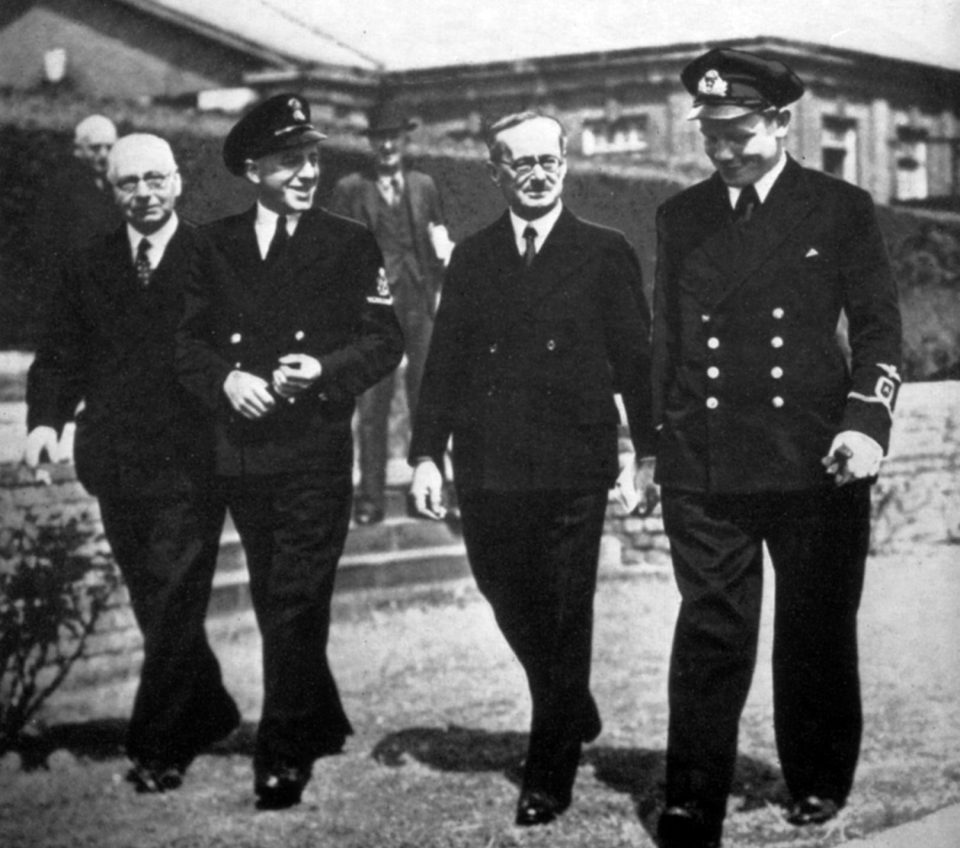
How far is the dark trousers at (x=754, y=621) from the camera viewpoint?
4.21 m

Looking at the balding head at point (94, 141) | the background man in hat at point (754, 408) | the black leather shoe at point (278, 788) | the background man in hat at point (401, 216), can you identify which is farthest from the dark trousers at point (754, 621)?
the balding head at point (94, 141)

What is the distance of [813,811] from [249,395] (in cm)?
204

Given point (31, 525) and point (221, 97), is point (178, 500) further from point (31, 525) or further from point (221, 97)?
point (221, 97)

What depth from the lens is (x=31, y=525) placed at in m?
5.32

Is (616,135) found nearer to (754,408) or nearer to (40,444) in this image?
(754,408)

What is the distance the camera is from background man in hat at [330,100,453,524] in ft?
18.3

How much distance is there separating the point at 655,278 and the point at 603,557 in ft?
5.90

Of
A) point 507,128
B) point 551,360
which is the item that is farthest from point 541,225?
point 551,360

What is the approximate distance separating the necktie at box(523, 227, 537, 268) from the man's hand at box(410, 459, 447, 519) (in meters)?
0.68

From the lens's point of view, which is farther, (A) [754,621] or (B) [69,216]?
(B) [69,216]

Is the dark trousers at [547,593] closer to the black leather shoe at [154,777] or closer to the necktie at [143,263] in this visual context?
the black leather shoe at [154,777]

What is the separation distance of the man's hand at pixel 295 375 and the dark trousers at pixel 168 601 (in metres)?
0.52

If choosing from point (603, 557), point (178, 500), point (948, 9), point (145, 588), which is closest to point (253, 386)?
point (178, 500)

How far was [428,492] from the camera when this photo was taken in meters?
4.58
